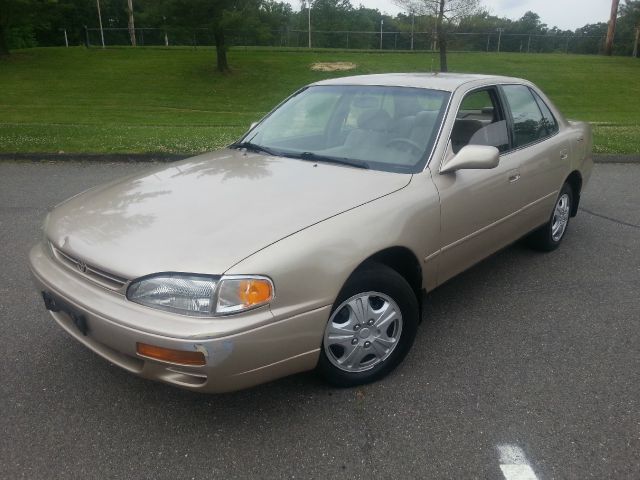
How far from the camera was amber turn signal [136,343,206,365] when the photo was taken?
7.24ft

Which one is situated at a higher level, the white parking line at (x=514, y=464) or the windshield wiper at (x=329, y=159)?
the windshield wiper at (x=329, y=159)

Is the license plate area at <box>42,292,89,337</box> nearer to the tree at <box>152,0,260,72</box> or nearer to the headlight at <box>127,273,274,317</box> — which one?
Answer: the headlight at <box>127,273,274,317</box>

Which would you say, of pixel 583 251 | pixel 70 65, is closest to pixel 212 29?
pixel 70 65

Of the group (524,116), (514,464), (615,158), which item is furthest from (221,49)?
(514,464)

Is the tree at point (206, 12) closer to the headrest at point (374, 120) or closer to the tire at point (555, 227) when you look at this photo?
the tire at point (555, 227)

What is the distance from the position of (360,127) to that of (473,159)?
32.1 inches

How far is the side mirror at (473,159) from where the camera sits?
3.11m

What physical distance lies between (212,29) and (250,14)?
6.56 ft

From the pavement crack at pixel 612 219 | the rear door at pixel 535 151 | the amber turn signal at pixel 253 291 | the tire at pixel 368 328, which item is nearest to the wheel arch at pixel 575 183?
the rear door at pixel 535 151

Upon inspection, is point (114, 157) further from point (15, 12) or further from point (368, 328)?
point (15, 12)

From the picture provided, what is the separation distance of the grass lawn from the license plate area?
6.93 meters

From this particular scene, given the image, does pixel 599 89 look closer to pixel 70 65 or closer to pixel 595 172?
pixel 595 172

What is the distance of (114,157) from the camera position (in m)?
9.03

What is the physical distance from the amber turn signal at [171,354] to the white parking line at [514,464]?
135cm
